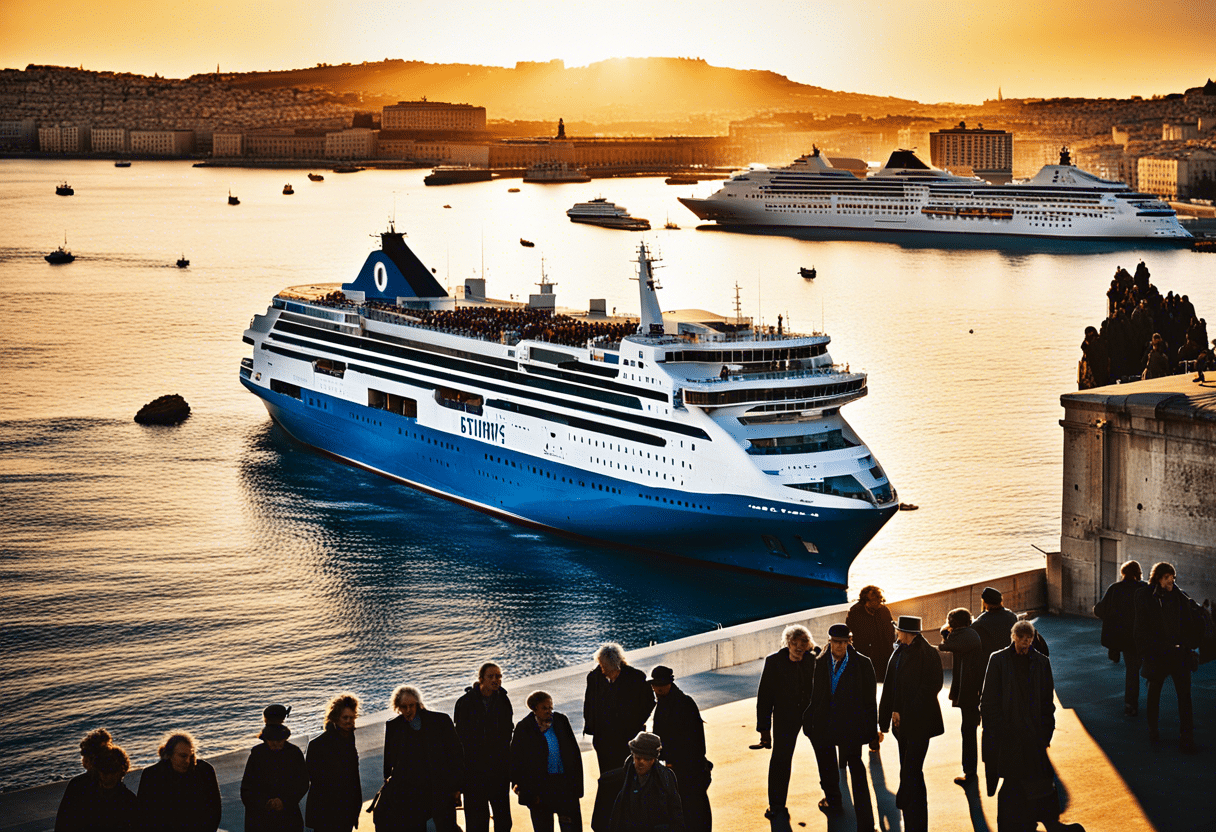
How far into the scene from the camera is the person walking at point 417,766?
5.99 meters

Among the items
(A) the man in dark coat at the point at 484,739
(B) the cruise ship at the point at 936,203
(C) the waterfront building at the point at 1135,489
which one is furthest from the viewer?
(B) the cruise ship at the point at 936,203

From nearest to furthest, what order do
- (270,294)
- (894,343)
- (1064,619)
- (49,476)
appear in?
(1064,619)
(49,476)
(894,343)
(270,294)

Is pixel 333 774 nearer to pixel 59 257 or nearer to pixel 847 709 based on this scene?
pixel 847 709

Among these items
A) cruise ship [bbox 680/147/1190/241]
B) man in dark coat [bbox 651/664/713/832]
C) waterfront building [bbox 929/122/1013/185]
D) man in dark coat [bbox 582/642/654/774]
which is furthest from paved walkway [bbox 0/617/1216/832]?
waterfront building [bbox 929/122/1013/185]

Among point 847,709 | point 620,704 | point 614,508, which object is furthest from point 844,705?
point 614,508

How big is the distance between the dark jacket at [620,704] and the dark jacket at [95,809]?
205 centimetres

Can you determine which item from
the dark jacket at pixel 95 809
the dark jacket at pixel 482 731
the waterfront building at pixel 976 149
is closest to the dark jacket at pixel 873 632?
the dark jacket at pixel 482 731

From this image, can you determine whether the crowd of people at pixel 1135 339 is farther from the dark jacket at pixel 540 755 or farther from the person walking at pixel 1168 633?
the dark jacket at pixel 540 755

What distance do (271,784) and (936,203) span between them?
98175 mm

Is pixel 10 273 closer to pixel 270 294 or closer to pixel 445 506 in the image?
pixel 270 294

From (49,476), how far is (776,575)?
1561 cm

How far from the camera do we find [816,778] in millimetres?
7113

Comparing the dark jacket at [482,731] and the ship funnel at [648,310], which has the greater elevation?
the ship funnel at [648,310]

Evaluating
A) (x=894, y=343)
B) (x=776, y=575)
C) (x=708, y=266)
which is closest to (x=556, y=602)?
(x=776, y=575)
